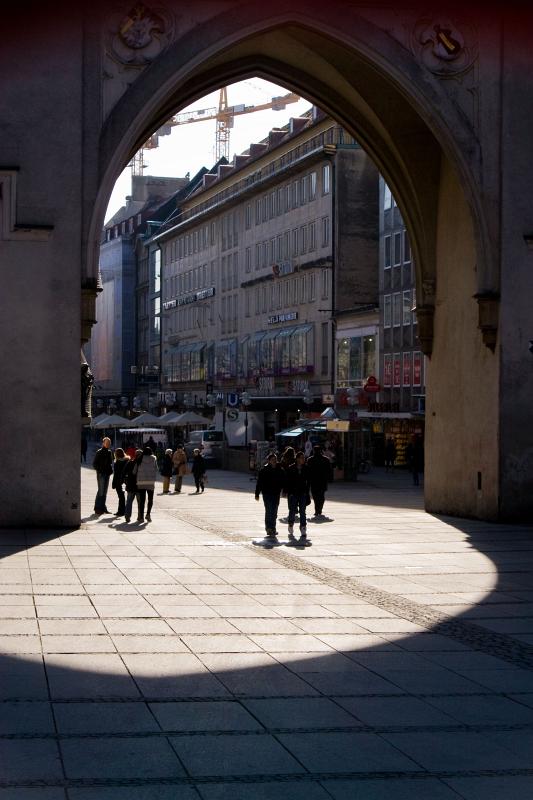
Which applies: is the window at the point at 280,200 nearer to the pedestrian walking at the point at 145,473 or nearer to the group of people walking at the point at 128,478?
the group of people walking at the point at 128,478

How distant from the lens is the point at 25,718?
9.35 m

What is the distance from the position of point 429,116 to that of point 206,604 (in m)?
15.1

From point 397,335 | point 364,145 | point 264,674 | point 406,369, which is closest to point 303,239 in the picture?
point 397,335

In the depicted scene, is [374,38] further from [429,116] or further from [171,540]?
[171,540]

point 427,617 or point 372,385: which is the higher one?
point 372,385

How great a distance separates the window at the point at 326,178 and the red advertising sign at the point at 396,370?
12.3 m

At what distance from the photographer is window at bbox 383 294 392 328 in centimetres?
6806

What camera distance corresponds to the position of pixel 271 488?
2480 cm

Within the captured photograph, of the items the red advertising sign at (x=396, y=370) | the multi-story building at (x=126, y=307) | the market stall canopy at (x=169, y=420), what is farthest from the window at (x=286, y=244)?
the multi-story building at (x=126, y=307)

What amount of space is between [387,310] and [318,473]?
40.0 m

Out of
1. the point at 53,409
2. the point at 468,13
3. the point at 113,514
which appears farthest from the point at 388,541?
the point at 468,13

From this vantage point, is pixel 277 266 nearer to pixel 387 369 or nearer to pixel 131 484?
pixel 387 369

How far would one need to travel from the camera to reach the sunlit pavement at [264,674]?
26.2 feet

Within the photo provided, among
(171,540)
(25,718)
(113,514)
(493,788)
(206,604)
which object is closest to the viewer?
(493,788)
